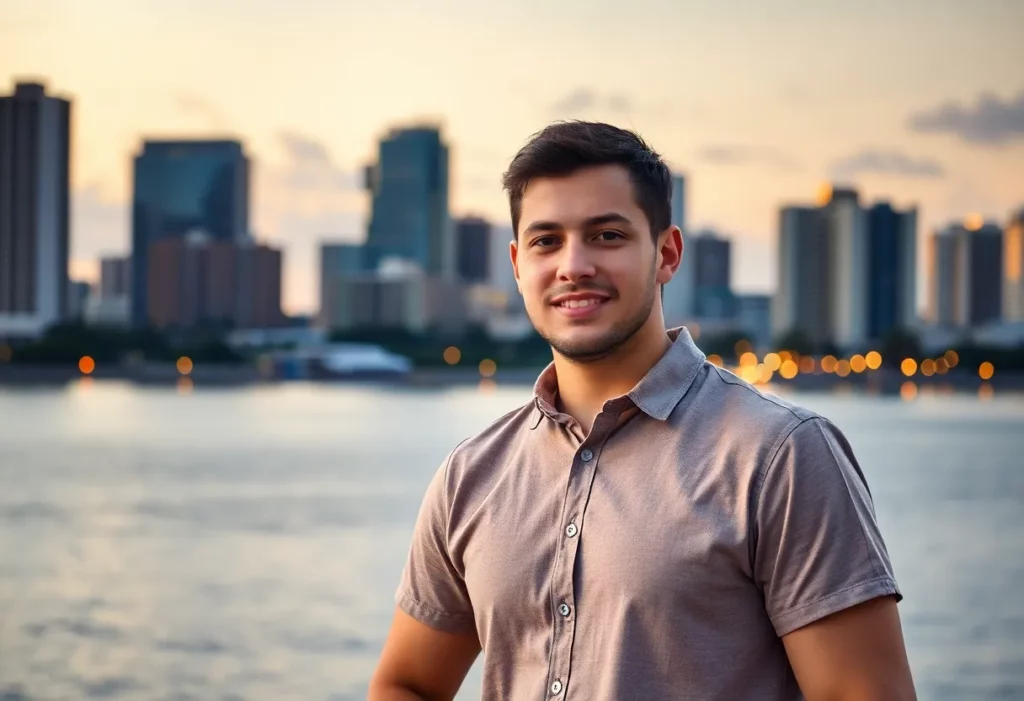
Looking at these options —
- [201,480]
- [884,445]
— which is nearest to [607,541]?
[201,480]

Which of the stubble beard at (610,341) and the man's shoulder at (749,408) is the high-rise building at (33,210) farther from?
the man's shoulder at (749,408)

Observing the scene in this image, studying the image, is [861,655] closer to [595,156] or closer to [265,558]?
[595,156]

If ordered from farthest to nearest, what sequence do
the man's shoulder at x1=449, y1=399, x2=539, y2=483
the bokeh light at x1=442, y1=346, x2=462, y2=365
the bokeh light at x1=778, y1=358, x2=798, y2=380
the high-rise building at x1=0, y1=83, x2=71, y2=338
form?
the high-rise building at x1=0, y1=83, x2=71, y2=338 → the bokeh light at x1=778, y1=358, x2=798, y2=380 → the bokeh light at x1=442, y1=346, x2=462, y2=365 → the man's shoulder at x1=449, y1=399, x2=539, y2=483

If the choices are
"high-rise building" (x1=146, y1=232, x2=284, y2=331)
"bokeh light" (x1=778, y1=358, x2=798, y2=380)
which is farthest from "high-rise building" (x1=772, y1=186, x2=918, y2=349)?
"high-rise building" (x1=146, y1=232, x2=284, y2=331)

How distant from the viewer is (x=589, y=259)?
94.6 inches

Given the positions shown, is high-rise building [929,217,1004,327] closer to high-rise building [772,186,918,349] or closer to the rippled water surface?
high-rise building [772,186,918,349]

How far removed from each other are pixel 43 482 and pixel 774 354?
122m

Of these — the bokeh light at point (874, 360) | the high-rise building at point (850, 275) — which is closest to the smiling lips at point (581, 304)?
the bokeh light at point (874, 360)

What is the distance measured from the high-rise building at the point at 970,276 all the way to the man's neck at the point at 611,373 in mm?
183126

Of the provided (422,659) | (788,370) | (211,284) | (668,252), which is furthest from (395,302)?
(668,252)

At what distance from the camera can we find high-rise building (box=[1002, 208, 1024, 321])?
6599 inches

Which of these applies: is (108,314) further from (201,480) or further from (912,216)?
(201,480)

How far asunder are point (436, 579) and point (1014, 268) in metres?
178

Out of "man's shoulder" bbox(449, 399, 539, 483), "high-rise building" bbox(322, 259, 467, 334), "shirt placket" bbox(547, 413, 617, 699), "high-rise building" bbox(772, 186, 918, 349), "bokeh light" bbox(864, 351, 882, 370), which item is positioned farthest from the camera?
"high-rise building" bbox(772, 186, 918, 349)
